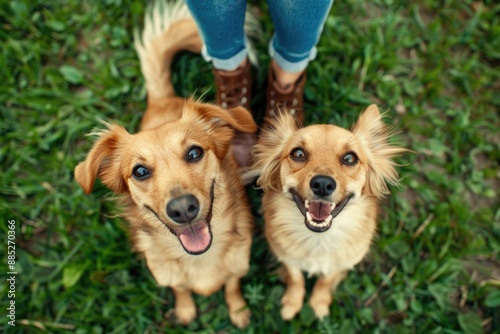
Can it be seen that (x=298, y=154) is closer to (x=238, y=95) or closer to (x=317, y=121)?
(x=238, y=95)

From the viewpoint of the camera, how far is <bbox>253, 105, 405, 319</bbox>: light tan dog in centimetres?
225

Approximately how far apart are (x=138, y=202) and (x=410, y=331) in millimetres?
2305

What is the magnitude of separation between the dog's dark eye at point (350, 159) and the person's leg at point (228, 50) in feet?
3.23

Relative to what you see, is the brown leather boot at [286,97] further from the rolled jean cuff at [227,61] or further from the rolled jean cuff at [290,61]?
the rolled jean cuff at [227,61]

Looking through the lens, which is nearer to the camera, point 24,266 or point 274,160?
point 274,160

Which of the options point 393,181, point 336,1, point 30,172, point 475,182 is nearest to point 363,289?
point 393,181

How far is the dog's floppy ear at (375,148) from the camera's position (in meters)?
2.53

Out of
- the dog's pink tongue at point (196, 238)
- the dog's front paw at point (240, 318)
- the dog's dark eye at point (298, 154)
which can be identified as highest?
the dog's dark eye at point (298, 154)

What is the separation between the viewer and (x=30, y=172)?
3.46 metres

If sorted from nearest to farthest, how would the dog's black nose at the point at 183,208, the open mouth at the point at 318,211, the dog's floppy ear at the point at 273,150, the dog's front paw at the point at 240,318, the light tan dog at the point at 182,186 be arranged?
the dog's black nose at the point at 183,208
the light tan dog at the point at 182,186
the open mouth at the point at 318,211
the dog's floppy ear at the point at 273,150
the dog's front paw at the point at 240,318

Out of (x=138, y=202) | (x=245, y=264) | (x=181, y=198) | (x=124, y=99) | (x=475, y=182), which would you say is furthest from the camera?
(x=124, y=99)

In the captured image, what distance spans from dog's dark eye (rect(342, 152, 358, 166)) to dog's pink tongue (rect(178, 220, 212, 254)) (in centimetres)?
89

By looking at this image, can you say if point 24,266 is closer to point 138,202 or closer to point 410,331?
point 138,202

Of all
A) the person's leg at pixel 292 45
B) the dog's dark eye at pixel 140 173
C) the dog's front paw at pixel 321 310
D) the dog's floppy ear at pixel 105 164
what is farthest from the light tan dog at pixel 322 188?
the dog's floppy ear at pixel 105 164
